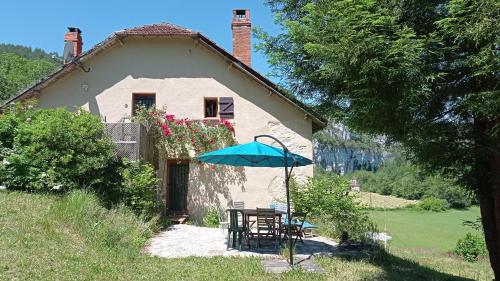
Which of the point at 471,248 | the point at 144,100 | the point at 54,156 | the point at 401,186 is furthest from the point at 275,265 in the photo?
the point at 401,186

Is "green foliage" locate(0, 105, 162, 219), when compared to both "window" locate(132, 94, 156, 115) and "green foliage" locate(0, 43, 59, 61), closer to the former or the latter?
"window" locate(132, 94, 156, 115)

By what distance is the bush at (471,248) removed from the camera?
2755cm

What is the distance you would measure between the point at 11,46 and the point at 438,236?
90793mm

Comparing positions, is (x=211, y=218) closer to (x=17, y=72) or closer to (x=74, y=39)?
(x=74, y=39)

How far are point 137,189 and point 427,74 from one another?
8.44 m

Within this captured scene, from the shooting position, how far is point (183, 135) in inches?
583

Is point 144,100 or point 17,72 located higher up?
point 17,72

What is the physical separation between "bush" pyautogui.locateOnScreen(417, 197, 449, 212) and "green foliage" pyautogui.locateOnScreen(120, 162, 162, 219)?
59.6 meters

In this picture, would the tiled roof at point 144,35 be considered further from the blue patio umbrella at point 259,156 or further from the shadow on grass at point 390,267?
the shadow on grass at point 390,267

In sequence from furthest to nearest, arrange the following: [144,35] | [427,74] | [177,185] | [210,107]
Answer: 1. [210,107]
2. [177,185]
3. [144,35]
4. [427,74]

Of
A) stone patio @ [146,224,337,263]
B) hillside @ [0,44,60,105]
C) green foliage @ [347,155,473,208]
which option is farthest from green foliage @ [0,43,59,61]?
stone patio @ [146,224,337,263]

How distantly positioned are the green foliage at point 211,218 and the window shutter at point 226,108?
3.36m

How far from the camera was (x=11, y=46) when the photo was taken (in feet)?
296

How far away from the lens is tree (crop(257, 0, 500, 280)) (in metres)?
5.96
